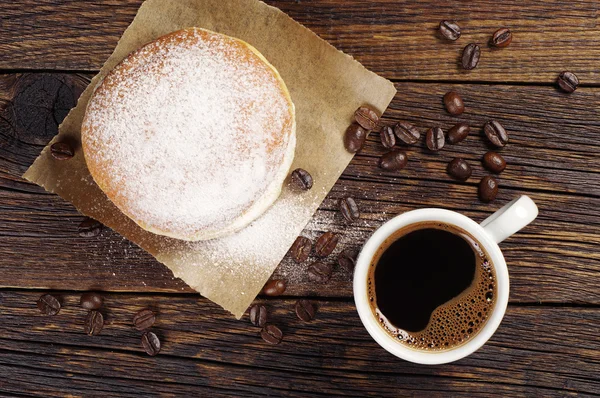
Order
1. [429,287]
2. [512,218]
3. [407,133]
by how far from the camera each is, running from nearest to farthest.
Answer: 1. [512,218]
2. [429,287]
3. [407,133]

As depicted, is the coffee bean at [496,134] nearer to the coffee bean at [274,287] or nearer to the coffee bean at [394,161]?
the coffee bean at [394,161]

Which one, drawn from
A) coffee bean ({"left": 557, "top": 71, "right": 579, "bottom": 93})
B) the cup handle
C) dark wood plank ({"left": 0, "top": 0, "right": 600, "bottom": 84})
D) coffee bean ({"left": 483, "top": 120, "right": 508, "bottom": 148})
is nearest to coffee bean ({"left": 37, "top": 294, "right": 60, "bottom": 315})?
dark wood plank ({"left": 0, "top": 0, "right": 600, "bottom": 84})

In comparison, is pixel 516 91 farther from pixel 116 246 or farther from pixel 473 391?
pixel 116 246

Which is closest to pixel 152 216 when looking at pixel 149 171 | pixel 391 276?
pixel 149 171

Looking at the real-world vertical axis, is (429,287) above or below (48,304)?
above

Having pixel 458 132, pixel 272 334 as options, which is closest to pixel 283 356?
pixel 272 334

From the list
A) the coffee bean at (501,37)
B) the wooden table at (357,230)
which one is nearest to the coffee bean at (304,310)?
the wooden table at (357,230)

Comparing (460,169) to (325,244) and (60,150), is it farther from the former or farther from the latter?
(60,150)
